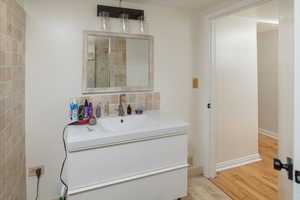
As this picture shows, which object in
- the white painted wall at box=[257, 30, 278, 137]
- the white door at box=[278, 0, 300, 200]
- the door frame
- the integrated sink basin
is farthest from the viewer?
the white painted wall at box=[257, 30, 278, 137]

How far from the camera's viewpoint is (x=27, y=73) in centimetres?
179

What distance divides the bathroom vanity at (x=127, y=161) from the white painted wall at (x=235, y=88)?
109 centimetres

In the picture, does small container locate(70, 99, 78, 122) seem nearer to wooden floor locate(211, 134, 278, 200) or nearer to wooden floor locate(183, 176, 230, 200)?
wooden floor locate(183, 176, 230, 200)

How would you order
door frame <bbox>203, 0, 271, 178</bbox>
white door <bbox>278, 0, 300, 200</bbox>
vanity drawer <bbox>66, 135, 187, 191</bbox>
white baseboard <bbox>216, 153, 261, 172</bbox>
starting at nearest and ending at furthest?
vanity drawer <bbox>66, 135, 187, 191</bbox>, white door <bbox>278, 0, 300, 200</bbox>, door frame <bbox>203, 0, 271, 178</bbox>, white baseboard <bbox>216, 153, 261, 172</bbox>

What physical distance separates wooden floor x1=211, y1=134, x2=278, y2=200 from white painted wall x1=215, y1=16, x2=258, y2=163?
0.20 m

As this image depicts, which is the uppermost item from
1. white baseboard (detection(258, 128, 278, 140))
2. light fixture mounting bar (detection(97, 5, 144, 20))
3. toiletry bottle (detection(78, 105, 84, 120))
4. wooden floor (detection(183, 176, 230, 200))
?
light fixture mounting bar (detection(97, 5, 144, 20))

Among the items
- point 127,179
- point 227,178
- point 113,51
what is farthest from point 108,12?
point 227,178

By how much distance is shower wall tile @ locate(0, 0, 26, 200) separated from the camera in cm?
119

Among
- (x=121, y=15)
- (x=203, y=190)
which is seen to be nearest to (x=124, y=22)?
(x=121, y=15)

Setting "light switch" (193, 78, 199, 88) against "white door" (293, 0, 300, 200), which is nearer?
"white door" (293, 0, 300, 200)

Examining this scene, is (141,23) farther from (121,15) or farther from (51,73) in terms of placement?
(51,73)

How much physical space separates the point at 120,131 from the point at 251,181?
1863mm

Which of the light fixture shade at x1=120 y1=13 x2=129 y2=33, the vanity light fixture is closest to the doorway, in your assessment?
the vanity light fixture

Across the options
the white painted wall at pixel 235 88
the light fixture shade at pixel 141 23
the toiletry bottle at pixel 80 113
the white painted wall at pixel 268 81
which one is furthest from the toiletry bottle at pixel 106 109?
the white painted wall at pixel 268 81
